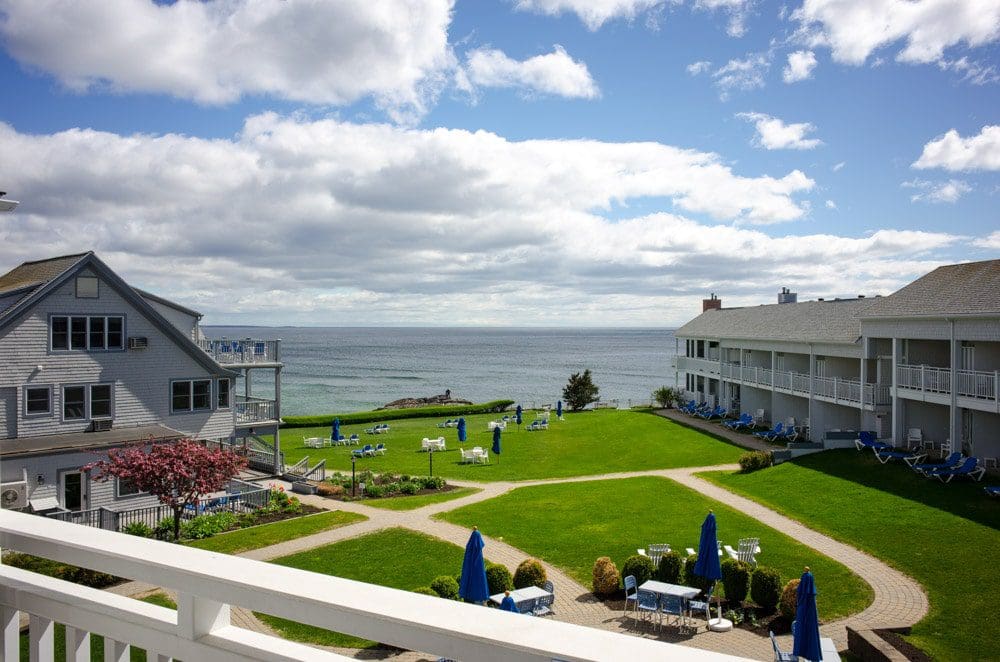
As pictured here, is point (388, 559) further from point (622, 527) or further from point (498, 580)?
point (622, 527)

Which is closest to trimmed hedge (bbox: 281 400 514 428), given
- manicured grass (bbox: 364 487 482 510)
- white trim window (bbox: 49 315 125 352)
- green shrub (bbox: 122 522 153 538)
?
white trim window (bbox: 49 315 125 352)

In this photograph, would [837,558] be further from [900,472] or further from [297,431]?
[297,431]

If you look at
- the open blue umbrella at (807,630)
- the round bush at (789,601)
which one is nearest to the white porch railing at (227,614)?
the open blue umbrella at (807,630)

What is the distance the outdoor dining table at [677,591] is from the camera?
15.0 metres

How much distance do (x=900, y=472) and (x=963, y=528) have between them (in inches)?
254

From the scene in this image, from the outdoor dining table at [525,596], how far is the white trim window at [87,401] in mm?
18413

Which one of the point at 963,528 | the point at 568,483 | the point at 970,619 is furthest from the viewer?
the point at 568,483

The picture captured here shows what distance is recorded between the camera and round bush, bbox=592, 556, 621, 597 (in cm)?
1670

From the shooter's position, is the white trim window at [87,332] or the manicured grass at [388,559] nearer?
the manicured grass at [388,559]

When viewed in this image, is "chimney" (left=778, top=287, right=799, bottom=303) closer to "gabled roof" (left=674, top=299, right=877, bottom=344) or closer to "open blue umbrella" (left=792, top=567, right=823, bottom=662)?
"gabled roof" (left=674, top=299, right=877, bottom=344)

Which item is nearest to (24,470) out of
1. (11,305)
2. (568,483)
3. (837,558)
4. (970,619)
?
(11,305)

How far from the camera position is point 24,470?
23.0 metres

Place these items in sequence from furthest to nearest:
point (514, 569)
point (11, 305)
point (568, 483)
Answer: point (568, 483)
point (11, 305)
point (514, 569)

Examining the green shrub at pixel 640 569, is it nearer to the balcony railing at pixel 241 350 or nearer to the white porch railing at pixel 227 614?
the white porch railing at pixel 227 614
